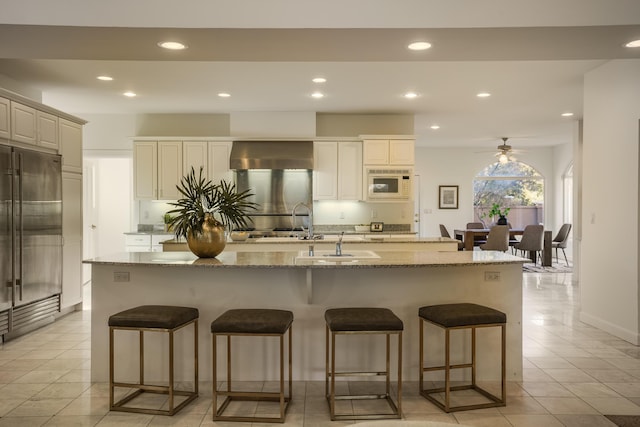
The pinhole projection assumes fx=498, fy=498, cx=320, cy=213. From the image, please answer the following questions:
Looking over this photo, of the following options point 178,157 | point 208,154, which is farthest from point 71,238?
point 208,154

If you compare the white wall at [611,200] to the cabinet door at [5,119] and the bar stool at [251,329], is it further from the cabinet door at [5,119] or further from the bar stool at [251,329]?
the cabinet door at [5,119]

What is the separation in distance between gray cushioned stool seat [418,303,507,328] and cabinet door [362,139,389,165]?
14.6ft

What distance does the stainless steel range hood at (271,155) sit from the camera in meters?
7.19

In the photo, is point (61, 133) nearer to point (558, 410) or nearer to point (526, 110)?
point (558, 410)

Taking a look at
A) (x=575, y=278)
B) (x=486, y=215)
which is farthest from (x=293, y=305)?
(x=486, y=215)

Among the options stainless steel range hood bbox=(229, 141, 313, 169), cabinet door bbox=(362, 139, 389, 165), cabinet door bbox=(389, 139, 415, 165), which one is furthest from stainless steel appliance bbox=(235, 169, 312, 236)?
cabinet door bbox=(389, 139, 415, 165)

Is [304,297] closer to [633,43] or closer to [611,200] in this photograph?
[633,43]

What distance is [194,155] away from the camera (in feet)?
24.2

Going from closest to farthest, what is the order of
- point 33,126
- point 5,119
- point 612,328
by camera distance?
point 5,119, point 612,328, point 33,126

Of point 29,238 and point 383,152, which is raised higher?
point 383,152

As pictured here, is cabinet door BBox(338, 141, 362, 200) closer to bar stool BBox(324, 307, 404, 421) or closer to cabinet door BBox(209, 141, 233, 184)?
cabinet door BBox(209, 141, 233, 184)

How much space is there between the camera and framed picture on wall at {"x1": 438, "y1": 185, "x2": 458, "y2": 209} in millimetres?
11750

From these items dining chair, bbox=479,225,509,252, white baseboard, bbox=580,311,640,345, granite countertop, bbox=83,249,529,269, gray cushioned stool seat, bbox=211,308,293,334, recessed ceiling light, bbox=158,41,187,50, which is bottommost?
white baseboard, bbox=580,311,640,345

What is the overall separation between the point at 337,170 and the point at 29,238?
13.7 feet
